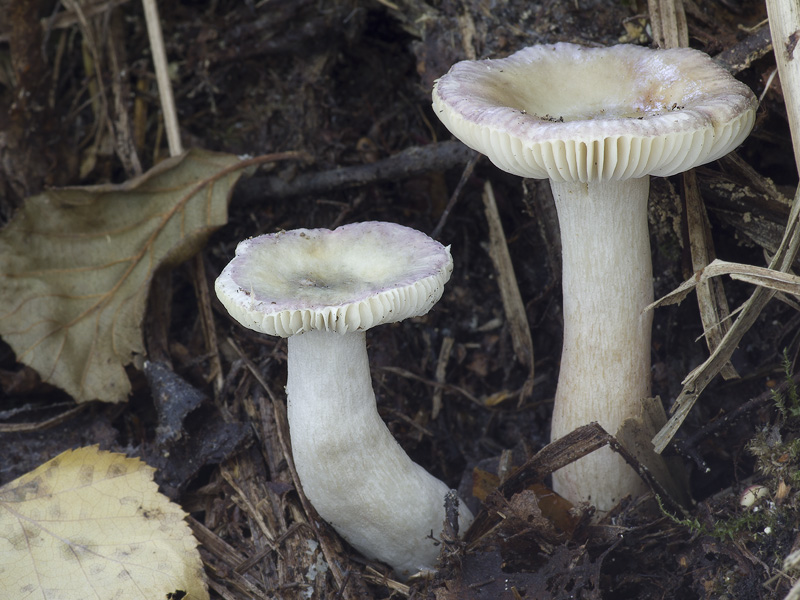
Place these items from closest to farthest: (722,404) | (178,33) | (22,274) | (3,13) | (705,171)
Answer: (705,171)
(722,404)
(22,274)
(3,13)
(178,33)

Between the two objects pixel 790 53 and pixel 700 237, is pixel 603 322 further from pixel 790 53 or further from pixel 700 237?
pixel 790 53

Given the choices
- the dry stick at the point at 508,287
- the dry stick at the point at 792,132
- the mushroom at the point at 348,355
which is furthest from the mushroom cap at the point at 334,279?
the dry stick at the point at 792,132

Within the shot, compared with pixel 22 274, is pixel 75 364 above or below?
below

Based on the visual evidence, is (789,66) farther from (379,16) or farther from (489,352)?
(379,16)

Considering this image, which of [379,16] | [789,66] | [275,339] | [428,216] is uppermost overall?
[379,16]

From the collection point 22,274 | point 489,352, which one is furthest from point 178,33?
point 489,352

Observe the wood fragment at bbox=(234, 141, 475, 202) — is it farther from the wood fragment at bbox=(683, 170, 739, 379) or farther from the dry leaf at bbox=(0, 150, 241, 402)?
the wood fragment at bbox=(683, 170, 739, 379)

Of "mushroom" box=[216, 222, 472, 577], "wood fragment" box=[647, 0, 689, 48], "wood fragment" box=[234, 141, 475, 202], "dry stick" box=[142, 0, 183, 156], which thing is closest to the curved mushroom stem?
"mushroom" box=[216, 222, 472, 577]

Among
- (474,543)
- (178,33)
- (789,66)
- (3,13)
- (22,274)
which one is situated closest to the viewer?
(789,66)
